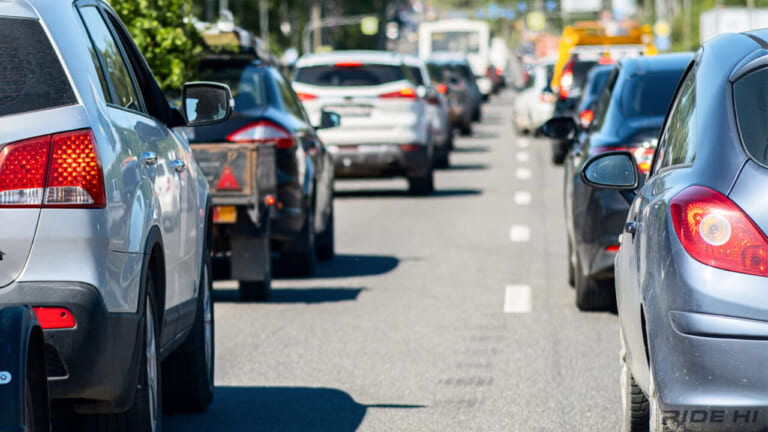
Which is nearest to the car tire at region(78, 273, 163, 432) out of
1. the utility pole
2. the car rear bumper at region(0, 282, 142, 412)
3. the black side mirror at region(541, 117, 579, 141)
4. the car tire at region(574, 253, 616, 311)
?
the car rear bumper at region(0, 282, 142, 412)

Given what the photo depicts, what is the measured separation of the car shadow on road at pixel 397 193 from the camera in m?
21.5

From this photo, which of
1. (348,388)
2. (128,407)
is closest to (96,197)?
(128,407)

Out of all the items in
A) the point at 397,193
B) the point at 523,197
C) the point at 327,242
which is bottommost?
the point at 397,193

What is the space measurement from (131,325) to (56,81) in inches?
29.9

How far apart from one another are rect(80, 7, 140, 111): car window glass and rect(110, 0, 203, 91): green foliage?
7.05 meters

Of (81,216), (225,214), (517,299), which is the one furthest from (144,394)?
(517,299)

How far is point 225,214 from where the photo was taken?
1084cm

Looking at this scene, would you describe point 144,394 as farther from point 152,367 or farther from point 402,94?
point 402,94

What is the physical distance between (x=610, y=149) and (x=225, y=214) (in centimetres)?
258

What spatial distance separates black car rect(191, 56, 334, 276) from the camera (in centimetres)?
1163

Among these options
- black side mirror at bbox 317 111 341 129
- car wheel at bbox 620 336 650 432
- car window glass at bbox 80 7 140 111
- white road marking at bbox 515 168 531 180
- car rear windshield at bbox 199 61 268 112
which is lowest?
white road marking at bbox 515 168 531 180

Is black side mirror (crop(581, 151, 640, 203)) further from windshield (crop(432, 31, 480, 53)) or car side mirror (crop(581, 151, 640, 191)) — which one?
windshield (crop(432, 31, 480, 53))

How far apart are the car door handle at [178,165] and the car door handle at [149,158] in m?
0.44

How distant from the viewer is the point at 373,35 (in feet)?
403
